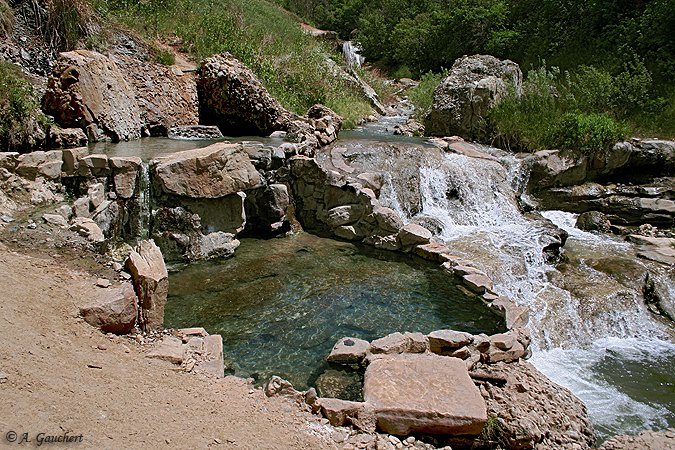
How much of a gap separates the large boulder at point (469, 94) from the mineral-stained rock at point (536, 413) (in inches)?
328

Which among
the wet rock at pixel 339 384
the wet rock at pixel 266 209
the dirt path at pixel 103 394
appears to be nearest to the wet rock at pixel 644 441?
the wet rock at pixel 339 384

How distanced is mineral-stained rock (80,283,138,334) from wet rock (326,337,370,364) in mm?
1769

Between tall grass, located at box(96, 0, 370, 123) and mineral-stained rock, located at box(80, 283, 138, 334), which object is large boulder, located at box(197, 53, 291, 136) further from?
mineral-stained rock, located at box(80, 283, 138, 334)

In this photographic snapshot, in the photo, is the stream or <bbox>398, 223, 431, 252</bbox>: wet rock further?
<bbox>398, 223, 431, 252</bbox>: wet rock

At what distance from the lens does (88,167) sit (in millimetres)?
6328

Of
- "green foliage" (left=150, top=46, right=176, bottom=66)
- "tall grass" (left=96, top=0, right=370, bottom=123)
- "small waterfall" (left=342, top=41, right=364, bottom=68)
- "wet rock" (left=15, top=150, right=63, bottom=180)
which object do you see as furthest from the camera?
"small waterfall" (left=342, top=41, right=364, bottom=68)

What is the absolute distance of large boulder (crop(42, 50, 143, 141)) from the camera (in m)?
8.02

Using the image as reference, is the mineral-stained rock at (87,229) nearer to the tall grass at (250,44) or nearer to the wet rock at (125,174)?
the wet rock at (125,174)

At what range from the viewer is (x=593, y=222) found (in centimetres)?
888

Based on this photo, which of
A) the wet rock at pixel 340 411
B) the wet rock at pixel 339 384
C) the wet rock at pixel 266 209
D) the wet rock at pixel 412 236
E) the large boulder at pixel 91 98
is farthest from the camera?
the large boulder at pixel 91 98

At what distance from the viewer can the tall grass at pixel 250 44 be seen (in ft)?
41.0

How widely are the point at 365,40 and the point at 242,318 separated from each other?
2364 centimetres

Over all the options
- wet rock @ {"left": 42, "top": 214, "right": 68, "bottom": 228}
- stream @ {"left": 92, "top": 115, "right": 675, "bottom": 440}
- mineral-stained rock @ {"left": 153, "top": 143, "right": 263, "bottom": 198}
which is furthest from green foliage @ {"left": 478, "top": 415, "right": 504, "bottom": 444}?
mineral-stained rock @ {"left": 153, "top": 143, "right": 263, "bottom": 198}

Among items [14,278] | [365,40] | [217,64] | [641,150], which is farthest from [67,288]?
[365,40]
